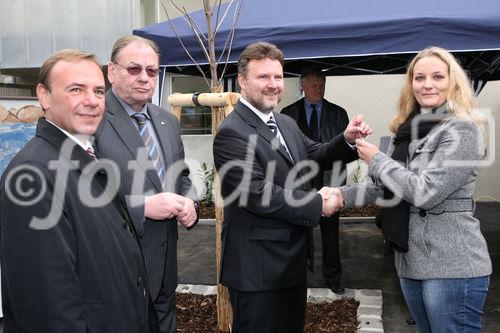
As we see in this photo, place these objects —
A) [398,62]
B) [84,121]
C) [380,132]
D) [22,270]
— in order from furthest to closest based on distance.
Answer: [380,132], [398,62], [84,121], [22,270]

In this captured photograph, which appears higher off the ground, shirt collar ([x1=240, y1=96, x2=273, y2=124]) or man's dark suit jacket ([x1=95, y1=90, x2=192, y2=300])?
shirt collar ([x1=240, y1=96, x2=273, y2=124])

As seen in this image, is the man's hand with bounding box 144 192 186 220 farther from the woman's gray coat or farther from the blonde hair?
the blonde hair

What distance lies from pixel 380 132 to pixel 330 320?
6.60m

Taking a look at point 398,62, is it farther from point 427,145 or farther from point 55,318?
point 55,318

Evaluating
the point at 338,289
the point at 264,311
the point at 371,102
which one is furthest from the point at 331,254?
the point at 371,102

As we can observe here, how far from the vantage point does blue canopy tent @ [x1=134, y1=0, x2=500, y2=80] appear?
13.5ft

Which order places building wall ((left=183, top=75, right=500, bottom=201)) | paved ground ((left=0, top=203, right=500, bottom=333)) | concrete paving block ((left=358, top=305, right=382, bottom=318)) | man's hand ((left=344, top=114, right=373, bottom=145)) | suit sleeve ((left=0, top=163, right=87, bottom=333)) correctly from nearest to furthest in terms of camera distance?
suit sleeve ((left=0, top=163, right=87, bottom=333)) < man's hand ((left=344, top=114, right=373, bottom=145)) < concrete paving block ((left=358, top=305, right=382, bottom=318)) < paved ground ((left=0, top=203, right=500, bottom=333)) < building wall ((left=183, top=75, right=500, bottom=201))

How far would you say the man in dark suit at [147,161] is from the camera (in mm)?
2527

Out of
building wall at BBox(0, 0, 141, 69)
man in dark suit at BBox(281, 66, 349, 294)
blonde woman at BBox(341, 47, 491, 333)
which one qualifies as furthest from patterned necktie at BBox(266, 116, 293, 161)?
building wall at BBox(0, 0, 141, 69)

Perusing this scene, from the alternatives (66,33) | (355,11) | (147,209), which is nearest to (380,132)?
(355,11)

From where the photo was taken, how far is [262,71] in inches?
110

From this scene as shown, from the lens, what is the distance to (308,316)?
14.4 ft

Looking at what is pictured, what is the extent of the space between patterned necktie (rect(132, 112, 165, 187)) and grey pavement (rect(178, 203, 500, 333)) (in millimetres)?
2631

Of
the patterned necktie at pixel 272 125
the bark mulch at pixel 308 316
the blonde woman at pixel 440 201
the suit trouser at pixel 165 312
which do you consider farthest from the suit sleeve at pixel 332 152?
the bark mulch at pixel 308 316
